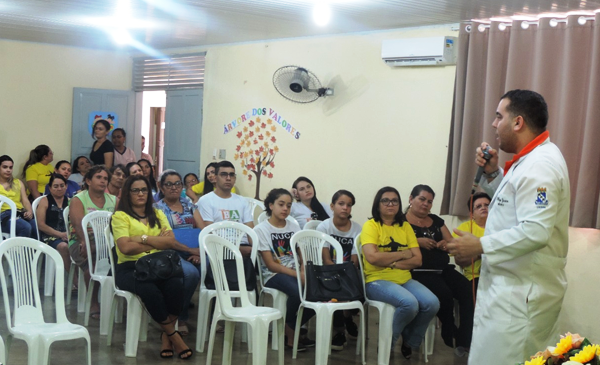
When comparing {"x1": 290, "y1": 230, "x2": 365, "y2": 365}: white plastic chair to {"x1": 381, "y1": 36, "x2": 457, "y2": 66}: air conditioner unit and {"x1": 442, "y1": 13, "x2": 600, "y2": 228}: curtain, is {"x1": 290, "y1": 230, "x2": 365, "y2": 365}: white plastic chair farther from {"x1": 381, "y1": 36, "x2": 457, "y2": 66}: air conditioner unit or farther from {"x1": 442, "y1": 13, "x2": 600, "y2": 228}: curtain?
{"x1": 381, "y1": 36, "x2": 457, "y2": 66}: air conditioner unit

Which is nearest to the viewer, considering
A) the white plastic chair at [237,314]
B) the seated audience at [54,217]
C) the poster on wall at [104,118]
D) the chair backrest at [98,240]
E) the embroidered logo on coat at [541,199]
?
the embroidered logo on coat at [541,199]

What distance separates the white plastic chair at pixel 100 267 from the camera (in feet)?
16.0

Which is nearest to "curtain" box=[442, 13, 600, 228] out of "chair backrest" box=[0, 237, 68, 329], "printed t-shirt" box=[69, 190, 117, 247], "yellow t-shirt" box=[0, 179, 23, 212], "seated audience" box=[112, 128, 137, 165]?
"printed t-shirt" box=[69, 190, 117, 247]

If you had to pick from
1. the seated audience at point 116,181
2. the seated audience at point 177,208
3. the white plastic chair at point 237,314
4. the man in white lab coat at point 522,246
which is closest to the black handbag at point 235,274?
the white plastic chair at point 237,314

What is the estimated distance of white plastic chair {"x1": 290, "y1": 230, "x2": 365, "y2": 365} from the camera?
173 inches

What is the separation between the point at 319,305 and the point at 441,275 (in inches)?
44.8

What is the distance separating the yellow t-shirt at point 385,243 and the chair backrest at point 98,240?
5.92 feet

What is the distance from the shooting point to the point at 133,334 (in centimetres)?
442

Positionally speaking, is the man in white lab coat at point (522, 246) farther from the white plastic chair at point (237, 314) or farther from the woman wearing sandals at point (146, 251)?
the woman wearing sandals at point (146, 251)

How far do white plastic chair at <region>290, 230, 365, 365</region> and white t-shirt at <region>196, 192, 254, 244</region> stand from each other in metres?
0.85

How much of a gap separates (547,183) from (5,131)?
8067mm

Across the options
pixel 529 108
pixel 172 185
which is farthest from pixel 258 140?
pixel 529 108

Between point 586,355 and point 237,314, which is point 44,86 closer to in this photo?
point 237,314

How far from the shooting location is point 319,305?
14.6 feet
